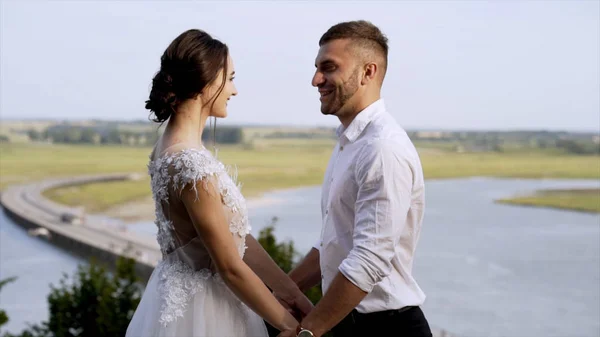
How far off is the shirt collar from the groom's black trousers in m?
0.35

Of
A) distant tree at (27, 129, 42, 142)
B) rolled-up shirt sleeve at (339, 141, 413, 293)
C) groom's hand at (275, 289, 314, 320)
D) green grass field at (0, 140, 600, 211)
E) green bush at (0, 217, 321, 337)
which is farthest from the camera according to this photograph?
distant tree at (27, 129, 42, 142)

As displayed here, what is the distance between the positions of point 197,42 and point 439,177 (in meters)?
20.7

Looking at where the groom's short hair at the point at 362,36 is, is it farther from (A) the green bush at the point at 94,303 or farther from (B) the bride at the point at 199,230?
(A) the green bush at the point at 94,303

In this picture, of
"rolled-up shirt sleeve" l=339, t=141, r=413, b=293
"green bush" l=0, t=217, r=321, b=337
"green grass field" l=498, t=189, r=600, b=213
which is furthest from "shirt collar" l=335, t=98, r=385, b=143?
"green grass field" l=498, t=189, r=600, b=213

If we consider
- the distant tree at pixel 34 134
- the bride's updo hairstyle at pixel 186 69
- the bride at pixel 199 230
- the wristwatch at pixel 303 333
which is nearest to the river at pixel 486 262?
the bride at pixel 199 230

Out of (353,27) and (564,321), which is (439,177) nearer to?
(564,321)

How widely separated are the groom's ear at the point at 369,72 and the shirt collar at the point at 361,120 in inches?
2.1

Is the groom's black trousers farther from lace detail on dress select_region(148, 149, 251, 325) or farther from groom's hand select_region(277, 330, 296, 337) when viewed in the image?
lace detail on dress select_region(148, 149, 251, 325)

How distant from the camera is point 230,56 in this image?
1487 millimetres

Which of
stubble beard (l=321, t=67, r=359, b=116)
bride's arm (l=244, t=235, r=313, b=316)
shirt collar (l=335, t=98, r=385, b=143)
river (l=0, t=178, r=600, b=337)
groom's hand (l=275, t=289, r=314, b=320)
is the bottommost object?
river (l=0, t=178, r=600, b=337)

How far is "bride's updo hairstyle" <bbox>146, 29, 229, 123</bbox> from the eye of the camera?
142 cm

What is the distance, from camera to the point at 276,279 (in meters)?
1.58

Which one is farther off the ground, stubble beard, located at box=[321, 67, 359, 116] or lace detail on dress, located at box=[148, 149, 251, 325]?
stubble beard, located at box=[321, 67, 359, 116]

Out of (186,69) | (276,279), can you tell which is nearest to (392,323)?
(276,279)
